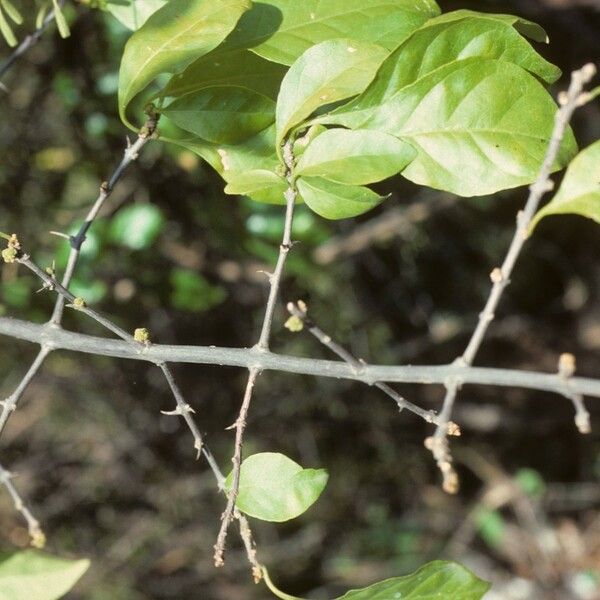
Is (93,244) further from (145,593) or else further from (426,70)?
(145,593)

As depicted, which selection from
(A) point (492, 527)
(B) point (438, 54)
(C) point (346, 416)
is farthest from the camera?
(A) point (492, 527)

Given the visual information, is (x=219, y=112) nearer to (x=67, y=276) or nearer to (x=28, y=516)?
(x=67, y=276)

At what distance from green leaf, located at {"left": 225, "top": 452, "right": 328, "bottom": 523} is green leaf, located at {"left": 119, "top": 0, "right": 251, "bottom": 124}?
1.46 feet

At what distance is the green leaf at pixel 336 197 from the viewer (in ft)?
2.84

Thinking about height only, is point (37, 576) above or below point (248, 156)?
below

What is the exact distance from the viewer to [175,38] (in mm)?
861

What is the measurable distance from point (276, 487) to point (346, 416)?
2.35 metres

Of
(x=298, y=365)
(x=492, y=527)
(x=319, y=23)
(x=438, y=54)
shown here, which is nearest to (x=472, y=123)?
(x=438, y=54)

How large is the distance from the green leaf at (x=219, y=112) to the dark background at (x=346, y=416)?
1444 mm

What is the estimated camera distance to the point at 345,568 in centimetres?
340

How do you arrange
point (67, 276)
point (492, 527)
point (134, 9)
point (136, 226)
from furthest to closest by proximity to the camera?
point (492, 527)
point (136, 226)
point (134, 9)
point (67, 276)

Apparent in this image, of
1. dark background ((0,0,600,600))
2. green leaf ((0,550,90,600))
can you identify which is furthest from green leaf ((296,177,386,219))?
dark background ((0,0,600,600))

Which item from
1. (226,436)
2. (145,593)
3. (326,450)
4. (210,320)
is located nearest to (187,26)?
(210,320)

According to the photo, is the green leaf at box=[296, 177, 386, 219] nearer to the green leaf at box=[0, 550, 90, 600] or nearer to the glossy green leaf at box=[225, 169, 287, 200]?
the glossy green leaf at box=[225, 169, 287, 200]
